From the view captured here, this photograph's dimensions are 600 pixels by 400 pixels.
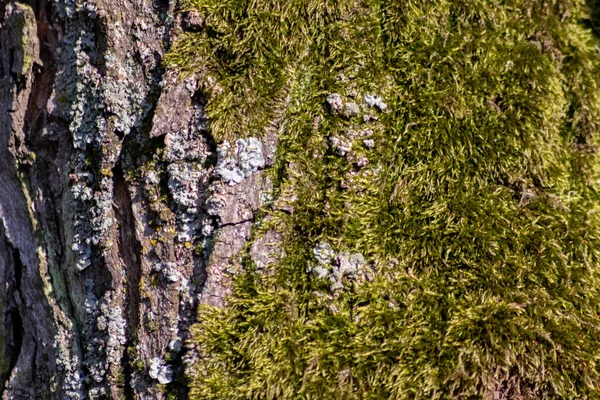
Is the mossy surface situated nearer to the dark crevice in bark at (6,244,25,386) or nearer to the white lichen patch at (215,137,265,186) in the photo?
the white lichen patch at (215,137,265,186)

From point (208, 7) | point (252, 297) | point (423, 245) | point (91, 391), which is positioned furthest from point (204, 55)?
point (91, 391)

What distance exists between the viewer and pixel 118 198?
1.74 m

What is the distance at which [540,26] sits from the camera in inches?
74.0

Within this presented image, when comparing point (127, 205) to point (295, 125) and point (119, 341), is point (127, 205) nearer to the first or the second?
point (119, 341)

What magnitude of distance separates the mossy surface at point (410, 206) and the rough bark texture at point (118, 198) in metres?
0.10

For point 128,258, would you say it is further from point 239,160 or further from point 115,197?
point 239,160

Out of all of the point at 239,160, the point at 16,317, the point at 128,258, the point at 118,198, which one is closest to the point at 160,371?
the point at 128,258

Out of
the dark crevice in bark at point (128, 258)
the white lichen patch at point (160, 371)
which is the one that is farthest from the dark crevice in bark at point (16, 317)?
the white lichen patch at point (160, 371)

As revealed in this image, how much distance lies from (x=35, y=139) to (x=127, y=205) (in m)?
0.58

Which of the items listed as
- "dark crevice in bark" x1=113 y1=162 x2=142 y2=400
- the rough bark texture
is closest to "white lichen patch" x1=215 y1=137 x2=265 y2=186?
the rough bark texture

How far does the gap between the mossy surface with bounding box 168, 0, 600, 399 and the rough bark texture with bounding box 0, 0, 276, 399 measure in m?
0.10

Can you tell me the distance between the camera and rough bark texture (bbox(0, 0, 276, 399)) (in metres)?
1.62

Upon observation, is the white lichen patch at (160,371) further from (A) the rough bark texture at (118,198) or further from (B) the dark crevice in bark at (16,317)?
(B) the dark crevice in bark at (16,317)

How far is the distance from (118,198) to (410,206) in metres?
1.01
